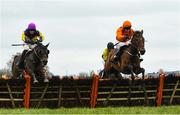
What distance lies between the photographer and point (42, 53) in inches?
984

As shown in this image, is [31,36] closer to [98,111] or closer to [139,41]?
[139,41]

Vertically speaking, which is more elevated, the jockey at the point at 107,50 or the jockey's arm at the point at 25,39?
the jockey's arm at the point at 25,39

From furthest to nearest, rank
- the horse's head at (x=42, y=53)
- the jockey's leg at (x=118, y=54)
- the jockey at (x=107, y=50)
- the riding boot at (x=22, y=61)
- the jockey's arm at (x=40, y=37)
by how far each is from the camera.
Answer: the jockey at (x=107, y=50), the jockey's leg at (x=118, y=54), the riding boot at (x=22, y=61), the jockey's arm at (x=40, y=37), the horse's head at (x=42, y=53)

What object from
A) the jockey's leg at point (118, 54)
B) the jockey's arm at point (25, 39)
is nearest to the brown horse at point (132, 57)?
the jockey's leg at point (118, 54)

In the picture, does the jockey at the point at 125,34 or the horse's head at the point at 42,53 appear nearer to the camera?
the horse's head at the point at 42,53

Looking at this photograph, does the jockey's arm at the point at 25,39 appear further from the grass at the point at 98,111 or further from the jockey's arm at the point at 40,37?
the grass at the point at 98,111

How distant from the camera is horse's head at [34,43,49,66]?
24828mm

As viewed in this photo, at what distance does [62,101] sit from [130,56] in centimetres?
599

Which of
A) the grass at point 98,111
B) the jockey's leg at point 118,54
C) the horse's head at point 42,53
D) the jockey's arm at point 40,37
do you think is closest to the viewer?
the grass at point 98,111

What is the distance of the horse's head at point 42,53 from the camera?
2483 cm

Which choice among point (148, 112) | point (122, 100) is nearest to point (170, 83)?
point (122, 100)

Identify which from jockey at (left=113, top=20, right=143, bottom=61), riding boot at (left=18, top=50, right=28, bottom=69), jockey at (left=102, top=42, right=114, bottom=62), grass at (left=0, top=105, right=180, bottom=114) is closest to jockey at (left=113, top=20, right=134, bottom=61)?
jockey at (left=113, top=20, right=143, bottom=61)

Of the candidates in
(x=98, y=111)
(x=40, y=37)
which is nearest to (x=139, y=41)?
(x=40, y=37)

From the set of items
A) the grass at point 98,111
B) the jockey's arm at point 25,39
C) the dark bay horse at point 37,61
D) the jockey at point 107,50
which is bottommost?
the grass at point 98,111
